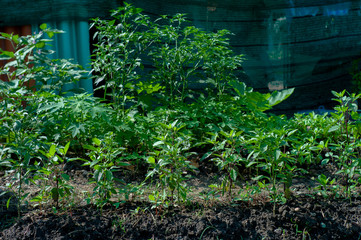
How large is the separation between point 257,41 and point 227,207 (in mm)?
3709

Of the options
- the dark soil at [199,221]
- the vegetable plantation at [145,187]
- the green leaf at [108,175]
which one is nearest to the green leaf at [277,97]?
the vegetable plantation at [145,187]

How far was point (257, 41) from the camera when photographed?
18.6 feet

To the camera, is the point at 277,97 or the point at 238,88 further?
the point at 277,97

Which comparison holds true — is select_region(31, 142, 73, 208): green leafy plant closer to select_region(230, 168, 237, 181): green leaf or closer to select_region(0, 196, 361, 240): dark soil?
select_region(0, 196, 361, 240): dark soil

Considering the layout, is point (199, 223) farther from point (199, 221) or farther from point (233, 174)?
point (233, 174)

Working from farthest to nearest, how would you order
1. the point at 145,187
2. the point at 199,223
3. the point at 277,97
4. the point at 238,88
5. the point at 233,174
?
the point at 277,97
the point at 238,88
the point at 145,187
the point at 233,174
the point at 199,223

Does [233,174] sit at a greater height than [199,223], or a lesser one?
greater

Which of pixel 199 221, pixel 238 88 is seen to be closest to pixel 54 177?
pixel 199 221

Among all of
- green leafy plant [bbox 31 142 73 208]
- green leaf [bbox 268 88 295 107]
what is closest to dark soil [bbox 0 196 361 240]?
green leafy plant [bbox 31 142 73 208]

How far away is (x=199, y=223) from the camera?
2.31 meters

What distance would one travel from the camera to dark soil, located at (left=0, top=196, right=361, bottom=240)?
2238 millimetres

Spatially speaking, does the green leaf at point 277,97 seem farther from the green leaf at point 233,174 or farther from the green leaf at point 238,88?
the green leaf at point 233,174

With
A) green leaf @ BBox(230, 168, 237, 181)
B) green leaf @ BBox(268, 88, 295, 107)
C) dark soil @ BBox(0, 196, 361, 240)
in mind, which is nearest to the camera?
dark soil @ BBox(0, 196, 361, 240)

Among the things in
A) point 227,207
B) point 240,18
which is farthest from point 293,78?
point 227,207
